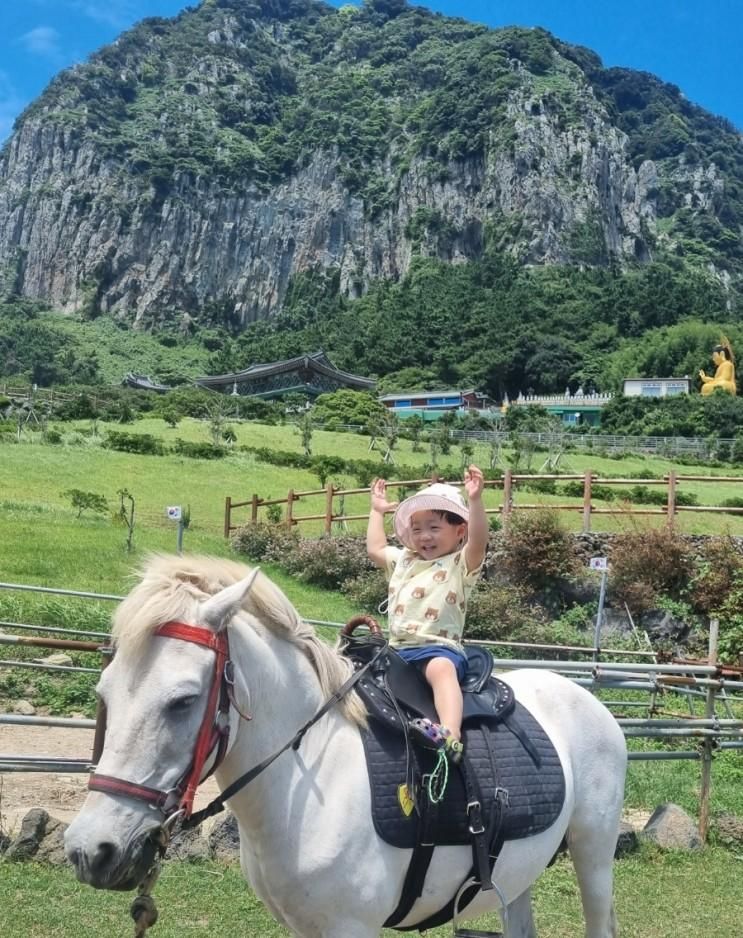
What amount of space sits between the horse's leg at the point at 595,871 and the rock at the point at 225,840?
233 cm

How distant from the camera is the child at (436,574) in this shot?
249 centimetres

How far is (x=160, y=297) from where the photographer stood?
118750mm

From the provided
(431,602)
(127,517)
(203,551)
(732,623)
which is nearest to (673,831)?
(431,602)

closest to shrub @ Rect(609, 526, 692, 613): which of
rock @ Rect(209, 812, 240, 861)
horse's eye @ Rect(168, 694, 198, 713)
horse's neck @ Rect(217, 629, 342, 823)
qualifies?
rock @ Rect(209, 812, 240, 861)

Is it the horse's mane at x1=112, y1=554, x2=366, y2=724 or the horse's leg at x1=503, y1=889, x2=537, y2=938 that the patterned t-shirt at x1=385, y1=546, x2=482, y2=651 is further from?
the horse's leg at x1=503, y1=889, x2=537, y2=938

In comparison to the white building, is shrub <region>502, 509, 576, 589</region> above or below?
below

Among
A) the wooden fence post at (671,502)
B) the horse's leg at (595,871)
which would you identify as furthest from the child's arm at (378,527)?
the wooden fence post at (671,502)

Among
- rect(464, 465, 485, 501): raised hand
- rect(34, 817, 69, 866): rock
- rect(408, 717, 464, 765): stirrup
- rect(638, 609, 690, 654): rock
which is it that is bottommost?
rect(638, 609, 690, 654): rock

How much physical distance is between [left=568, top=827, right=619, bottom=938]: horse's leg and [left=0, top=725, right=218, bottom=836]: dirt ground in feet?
10.1

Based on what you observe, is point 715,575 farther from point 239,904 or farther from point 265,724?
point 265,724

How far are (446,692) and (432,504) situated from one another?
2.06ft

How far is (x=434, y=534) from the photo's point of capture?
2.66 meters

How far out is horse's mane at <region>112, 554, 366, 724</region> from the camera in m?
1.86

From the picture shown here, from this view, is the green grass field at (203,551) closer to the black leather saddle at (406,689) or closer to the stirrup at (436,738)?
the black leather saddle at (406,689)
